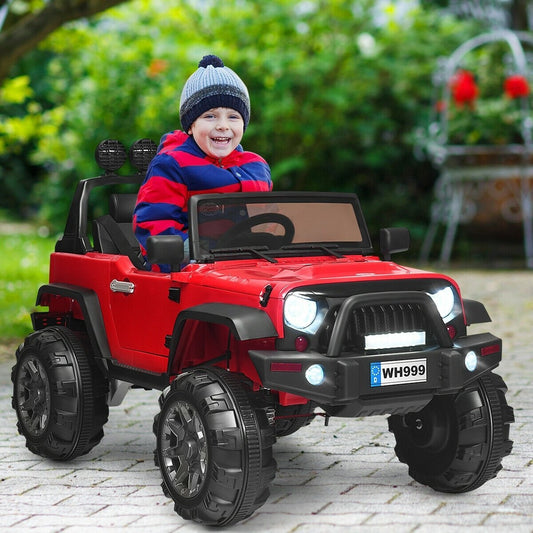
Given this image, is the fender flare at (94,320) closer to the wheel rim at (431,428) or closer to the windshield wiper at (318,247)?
the windshield wiper at (318,247)

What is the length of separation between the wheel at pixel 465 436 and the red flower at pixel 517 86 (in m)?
11.8

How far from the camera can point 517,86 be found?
630 inches

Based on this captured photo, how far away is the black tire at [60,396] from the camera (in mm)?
5477

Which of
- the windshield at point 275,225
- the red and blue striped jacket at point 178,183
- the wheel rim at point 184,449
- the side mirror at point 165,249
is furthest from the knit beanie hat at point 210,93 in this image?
the wheel rim at point 184,449

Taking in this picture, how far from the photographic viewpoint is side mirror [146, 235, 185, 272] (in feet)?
15.4

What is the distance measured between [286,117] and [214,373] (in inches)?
561

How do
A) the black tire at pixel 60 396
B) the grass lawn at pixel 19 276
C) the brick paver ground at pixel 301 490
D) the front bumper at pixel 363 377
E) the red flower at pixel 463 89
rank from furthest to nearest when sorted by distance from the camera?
the red flower at pixel 463 89, the grass lawn at pixel 19 276, the black tire at pixel 60 396, the brick paver ground at pixel 301 490, the front bumper at pixel 363 377

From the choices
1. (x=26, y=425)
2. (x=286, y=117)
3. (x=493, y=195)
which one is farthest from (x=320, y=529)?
(x=286, y=117)

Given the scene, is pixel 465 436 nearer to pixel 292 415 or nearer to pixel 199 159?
pixel 292 415

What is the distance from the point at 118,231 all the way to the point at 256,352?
1.78m

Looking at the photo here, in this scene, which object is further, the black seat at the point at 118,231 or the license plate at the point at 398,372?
the black seat at the point at 118,231

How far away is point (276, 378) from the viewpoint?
4.18 meters

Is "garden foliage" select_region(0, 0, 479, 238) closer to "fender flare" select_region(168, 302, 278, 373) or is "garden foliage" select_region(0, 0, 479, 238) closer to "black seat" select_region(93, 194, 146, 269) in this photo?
"black seat" select_region(93, 194, 146, 269)

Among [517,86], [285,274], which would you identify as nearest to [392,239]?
[285,274]
